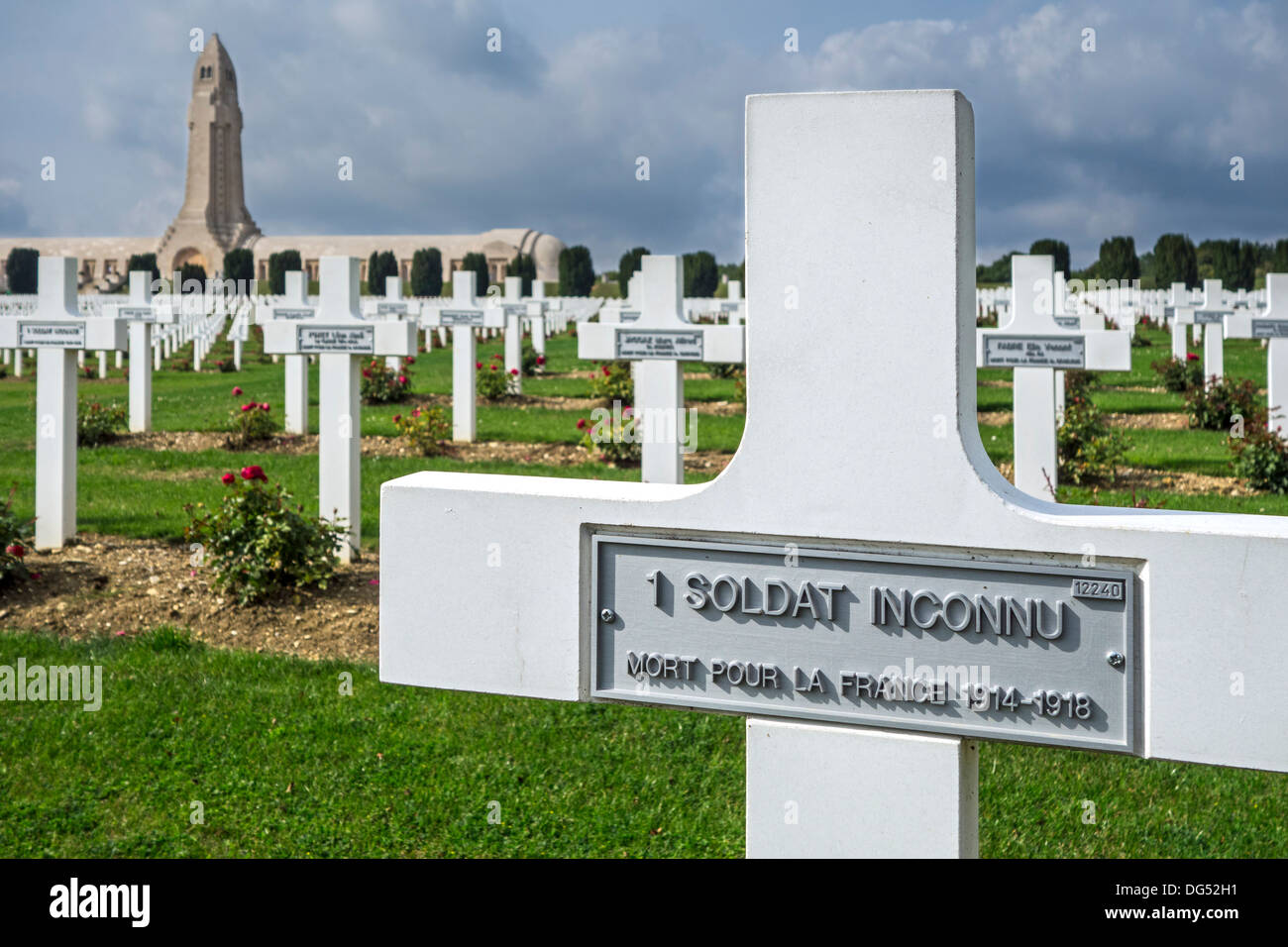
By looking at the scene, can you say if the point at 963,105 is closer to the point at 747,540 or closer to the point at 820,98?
the point at 820,98

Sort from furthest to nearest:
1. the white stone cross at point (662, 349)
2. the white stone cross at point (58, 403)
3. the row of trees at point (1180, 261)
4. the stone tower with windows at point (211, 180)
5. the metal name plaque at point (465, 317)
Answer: the stone tower with windows at point (211, 180), the row of trees at point (1180, 261), the metal name plaque at point (465, 317), the white stone cross at point (58, 403), the white stone cross at point (662, 349)

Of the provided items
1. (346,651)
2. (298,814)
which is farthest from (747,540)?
(346,651)

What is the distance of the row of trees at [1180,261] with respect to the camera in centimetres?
4144

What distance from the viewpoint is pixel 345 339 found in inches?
318

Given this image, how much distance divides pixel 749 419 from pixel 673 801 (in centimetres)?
221

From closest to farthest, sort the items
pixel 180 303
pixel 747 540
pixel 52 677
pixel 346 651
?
pixel 747 540 → pixel 52 677 → pixel 346 651 → pixel 180 303

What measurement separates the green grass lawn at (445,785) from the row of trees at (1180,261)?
1473 inches

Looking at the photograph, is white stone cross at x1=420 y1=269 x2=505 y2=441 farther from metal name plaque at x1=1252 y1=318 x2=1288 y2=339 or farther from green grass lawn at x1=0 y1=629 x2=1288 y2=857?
green grass lawn at x1=0 y1=629 x2=1288 y2=857

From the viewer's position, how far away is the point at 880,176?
7.09 ft

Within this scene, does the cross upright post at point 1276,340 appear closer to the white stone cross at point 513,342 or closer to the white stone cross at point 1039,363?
the white stone cross at point 1039,363

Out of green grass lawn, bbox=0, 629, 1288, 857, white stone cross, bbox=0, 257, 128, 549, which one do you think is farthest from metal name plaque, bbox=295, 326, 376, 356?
green grass lawn, bbox=0, 629, 1288, 857

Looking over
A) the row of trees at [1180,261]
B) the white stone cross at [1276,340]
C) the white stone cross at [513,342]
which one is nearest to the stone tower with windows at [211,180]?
the row of trees at [1180,261]

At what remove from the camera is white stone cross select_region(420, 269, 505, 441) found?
13.6 m

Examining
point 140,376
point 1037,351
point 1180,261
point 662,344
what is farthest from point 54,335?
point 1180,261
